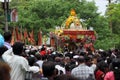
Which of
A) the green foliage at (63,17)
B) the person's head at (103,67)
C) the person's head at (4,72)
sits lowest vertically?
the green foliage at (63,17)

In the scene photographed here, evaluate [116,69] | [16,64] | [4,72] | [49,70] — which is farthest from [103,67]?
[4,72]

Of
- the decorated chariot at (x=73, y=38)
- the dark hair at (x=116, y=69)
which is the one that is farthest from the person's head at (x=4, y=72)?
the decorated chariot at (x=73, y=38)

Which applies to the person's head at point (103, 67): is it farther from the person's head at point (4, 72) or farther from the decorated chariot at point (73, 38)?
the decorated chariot at point (73, 38)

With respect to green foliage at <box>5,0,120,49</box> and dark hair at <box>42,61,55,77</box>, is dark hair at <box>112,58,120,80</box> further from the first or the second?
green foliage at <box>5,0,120,49</box>

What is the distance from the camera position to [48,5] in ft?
180

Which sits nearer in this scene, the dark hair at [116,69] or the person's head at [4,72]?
the person's head at [4,72]

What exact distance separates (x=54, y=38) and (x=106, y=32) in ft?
50.7

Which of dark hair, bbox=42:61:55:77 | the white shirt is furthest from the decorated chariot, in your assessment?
dark hair, bbox=42:61:55:77

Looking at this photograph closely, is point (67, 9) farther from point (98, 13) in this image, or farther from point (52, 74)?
point (52, 74)

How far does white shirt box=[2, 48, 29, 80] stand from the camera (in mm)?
7398

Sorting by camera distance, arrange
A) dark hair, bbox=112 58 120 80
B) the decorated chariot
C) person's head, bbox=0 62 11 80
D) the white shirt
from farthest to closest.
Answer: the decorated chariot < dark hair, bbox=112 58 120 80 < the white shirt < person's head, bbox=0 62 11 80

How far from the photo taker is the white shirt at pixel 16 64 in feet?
24.3

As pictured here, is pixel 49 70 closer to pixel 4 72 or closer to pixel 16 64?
pixel 16 64

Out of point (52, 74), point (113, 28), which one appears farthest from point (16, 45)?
point (113, 28)
